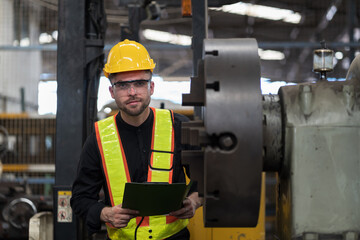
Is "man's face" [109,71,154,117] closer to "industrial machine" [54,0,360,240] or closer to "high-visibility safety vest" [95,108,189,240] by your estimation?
"high-visibility safety vest" [95,108,189,240]

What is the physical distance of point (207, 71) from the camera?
1.23 metres

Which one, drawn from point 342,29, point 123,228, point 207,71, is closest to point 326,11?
point 342,29

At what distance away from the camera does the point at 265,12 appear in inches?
501

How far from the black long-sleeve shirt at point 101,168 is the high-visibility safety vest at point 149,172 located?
0.03 meters

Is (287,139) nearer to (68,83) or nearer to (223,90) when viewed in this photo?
(223,90)

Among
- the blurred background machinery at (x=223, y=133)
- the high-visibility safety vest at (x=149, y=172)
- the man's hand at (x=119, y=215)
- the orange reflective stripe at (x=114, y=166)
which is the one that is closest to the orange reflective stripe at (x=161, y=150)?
the high-visibility safety vest at (x=149, y=172)

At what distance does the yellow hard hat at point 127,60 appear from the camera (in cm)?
241

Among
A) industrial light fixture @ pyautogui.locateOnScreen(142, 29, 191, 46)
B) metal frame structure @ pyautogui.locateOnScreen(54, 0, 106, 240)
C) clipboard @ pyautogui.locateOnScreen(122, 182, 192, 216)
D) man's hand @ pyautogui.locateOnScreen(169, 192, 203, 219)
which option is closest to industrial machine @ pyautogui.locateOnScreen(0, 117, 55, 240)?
metal frame structure @ pyautogui.locateOnScreen(54, 0, 106, 240)

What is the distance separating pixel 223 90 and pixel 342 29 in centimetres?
1129

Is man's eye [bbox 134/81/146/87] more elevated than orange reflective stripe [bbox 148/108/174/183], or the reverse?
man's eye [bbox 134/81/146/87]

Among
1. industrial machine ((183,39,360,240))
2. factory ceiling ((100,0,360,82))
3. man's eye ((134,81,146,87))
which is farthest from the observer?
factory ceiling ((100,0,360,82))

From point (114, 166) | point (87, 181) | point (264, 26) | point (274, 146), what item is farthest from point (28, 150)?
point (264, 26)

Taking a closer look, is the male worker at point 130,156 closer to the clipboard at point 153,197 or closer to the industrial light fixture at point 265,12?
the clipboard at point 153,197

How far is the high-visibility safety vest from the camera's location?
94.5 inches
